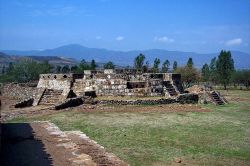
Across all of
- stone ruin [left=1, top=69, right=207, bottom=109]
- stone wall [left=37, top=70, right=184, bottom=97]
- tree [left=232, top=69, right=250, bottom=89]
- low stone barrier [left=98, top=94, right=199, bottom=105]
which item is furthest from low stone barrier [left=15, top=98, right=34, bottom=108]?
tree [left=232, top=69, right=250, bottom=89]

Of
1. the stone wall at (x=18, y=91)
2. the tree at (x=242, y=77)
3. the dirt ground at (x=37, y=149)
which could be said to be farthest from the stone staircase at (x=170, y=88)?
the tree at (x=242, y=77)

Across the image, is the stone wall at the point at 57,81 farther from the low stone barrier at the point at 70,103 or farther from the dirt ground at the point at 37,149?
the dirt ground at the point at 37,149

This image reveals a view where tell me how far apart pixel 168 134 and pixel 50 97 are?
16.5m

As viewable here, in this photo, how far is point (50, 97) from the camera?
105 ft

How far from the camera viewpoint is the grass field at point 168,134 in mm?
13602

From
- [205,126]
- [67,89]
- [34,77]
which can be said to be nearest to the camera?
[205,126]

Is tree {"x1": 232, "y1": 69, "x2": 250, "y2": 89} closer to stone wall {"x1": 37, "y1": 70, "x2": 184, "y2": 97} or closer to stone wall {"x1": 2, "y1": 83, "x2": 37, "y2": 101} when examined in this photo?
stone wall {"x1": 37, "y1": 70, "x2": 184, "y2": 97}

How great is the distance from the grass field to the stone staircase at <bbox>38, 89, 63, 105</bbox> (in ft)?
21.0

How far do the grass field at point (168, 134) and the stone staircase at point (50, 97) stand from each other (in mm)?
6389

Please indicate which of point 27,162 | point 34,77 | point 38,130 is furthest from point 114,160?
point 34,77

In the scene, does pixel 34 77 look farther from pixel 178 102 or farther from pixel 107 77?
pixel 178 102

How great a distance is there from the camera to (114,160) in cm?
1248

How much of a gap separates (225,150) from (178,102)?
1565 cm

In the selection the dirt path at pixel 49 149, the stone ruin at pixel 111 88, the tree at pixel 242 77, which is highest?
the tree at pixel 242 77
